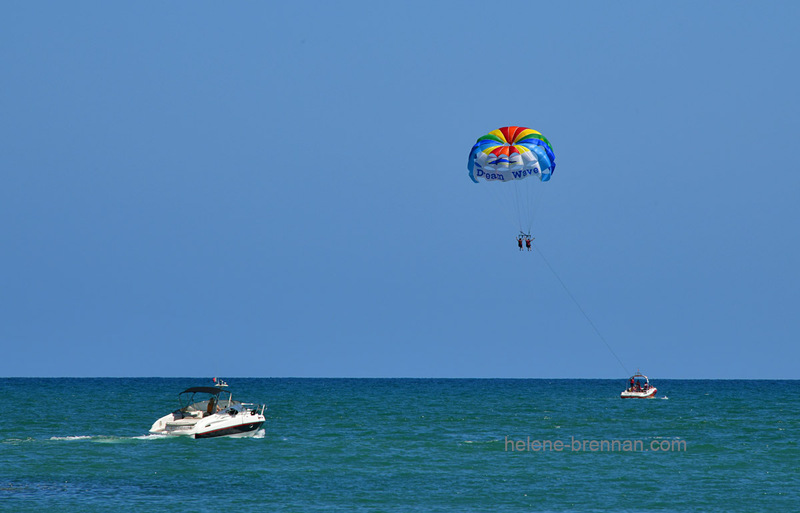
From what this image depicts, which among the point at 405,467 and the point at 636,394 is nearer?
the point at 405,467

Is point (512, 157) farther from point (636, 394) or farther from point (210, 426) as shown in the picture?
point (636, 394)

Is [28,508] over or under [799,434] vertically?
under

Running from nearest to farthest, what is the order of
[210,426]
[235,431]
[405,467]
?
1. [405,467]
2. [210,426]
3. [235,431]

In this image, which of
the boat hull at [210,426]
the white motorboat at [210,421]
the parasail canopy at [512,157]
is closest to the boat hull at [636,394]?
the parasail canopy at [512,157]

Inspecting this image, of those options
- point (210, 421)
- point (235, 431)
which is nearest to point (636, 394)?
point (235, 431)

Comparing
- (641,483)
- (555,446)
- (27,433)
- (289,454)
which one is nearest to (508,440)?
(555,446)

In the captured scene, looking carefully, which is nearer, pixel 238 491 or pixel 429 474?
pixel 238 491

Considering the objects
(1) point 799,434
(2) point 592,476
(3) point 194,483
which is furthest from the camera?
(1) point 799,434

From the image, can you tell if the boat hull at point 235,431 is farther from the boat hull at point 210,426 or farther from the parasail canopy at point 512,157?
the parasail canopy at point 512,157

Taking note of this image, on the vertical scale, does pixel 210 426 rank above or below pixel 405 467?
above

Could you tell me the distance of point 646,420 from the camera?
7112 centimetres

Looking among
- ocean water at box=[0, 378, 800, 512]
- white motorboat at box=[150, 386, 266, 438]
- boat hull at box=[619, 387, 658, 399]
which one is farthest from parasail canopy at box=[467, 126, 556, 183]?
boat hull at box=[619, 387, 658, 399]

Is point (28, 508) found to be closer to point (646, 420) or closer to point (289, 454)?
point (289, 454)

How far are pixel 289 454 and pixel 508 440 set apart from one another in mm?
12823
